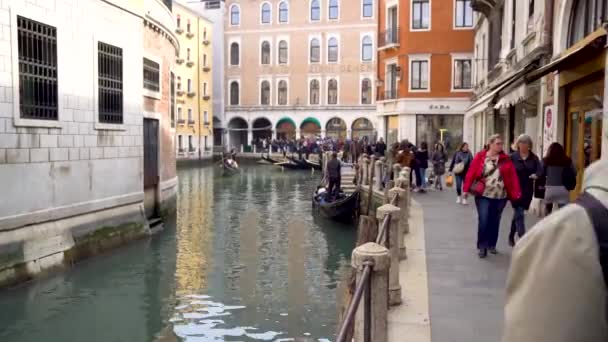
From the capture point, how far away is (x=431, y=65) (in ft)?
87.2

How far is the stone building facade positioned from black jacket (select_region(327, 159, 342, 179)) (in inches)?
225

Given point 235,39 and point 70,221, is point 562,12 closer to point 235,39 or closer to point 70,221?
point 70,221

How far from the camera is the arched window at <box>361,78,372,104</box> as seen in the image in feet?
147

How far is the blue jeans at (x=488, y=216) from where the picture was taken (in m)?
6.86

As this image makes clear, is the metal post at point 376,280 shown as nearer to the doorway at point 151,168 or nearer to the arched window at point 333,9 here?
the doorway at point 151,168

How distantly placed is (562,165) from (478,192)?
1123 millimetres

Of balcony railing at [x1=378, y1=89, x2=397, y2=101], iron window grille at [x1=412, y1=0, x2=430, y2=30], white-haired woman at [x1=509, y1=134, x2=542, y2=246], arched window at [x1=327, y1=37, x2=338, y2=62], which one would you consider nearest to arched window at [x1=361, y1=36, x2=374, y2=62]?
arched window at [x1=327, y1=37, x2=338, y2=62]

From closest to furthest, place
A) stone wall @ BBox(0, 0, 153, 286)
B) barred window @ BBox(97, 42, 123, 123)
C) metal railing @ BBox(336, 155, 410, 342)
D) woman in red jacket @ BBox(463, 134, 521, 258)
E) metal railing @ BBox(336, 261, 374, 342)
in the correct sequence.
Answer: metal railing @ BBox(336, 261, 374, 342)
metal railing @ BBox(336, 155, 410, 342)
woman in red jacket @ BBox(463, 134, 521, 258)
stone wall @ BBox(0, 0, 153, 286)
barred window @ BBox(97, 42, 123, 123)

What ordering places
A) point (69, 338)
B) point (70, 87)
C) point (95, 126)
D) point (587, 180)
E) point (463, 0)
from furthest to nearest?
point (463, 0) < point (95, 126) < point (70, 87) < point (69, 338) < point (587, 180)

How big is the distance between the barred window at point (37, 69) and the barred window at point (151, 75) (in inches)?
149

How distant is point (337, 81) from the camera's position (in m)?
45.5

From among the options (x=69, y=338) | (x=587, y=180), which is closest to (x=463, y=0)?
(x=69, y=338)

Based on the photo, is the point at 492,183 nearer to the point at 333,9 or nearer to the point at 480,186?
the point at 480,186

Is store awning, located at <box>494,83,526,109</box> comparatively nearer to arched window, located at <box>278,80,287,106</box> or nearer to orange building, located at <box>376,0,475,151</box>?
orange building, located at <box>376,0,475,151</box>
